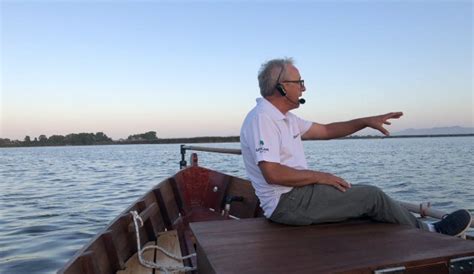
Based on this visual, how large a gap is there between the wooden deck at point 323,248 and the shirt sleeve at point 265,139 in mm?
449

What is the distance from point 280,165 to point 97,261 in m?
1.33

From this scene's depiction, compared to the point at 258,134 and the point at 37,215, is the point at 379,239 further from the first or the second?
the point at 37,215

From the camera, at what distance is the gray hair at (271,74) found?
291cm

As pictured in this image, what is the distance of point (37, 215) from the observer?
385 inches

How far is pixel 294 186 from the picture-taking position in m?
2.72

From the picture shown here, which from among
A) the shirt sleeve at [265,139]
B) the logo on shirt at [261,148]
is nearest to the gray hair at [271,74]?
the shirt sleeve at [265,139]

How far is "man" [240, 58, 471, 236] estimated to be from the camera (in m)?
2.66

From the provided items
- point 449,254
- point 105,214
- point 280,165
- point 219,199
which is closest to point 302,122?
point 280,165

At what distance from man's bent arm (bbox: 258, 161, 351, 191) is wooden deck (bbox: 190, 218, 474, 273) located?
0.89 feet

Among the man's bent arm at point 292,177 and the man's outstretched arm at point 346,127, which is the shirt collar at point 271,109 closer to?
the man's bent arm at point 292,177

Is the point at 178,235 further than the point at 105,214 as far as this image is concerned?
No

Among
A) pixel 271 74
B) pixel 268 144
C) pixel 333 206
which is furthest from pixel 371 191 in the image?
pixel 271 74

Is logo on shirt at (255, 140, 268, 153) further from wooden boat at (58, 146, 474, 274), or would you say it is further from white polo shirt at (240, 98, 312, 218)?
wooden boat at (58, 146, 474, 274)

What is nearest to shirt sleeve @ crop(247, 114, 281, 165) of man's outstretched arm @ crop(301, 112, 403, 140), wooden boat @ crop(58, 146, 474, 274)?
wooden boat @ crop(58, 146, 474, 274)
